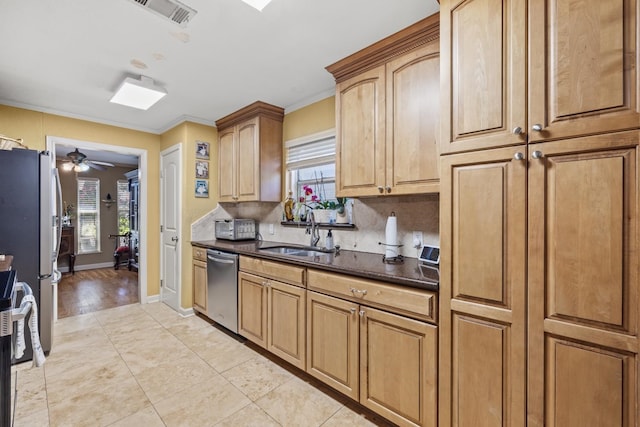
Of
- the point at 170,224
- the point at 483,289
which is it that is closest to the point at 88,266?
the point at 170,224

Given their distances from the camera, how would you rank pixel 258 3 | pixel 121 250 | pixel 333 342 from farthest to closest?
pixel 121 250, pixel 333 342, pixel 258 3

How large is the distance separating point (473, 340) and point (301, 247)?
1905mm

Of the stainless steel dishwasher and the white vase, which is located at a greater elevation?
the white vase

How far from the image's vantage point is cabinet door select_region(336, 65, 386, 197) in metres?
2.06

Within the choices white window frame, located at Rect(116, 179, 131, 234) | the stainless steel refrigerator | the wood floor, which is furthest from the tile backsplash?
white window frame, located at Rect(116, 179, 131, 234)

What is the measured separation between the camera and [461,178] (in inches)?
54.3

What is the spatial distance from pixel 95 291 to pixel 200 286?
248cm

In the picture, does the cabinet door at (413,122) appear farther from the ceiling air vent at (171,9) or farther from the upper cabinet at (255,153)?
the upper cabinet at (255,153)

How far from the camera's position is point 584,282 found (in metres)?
1.09

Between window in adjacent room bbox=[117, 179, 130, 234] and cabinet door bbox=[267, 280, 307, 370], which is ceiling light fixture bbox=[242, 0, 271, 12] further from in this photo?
window in adjacent room bbox=[117, 179, 130, 234]

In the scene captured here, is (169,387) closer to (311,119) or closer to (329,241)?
(329,241)

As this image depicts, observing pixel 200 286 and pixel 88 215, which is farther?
pixel 88 215

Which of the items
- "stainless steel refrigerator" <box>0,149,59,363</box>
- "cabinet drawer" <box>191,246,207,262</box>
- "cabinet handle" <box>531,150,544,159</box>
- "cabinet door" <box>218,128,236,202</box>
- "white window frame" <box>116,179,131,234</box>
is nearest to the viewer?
"cabinet handle" <box>531,150,544,159</box>

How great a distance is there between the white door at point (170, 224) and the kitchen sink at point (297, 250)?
55.3 inches
